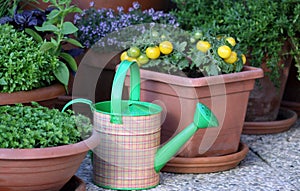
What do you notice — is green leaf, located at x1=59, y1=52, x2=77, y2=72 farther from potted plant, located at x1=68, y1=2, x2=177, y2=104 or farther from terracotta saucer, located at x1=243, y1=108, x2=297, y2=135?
terracotta saucer, located at x1=243, y1=108, x2=297, y2=135

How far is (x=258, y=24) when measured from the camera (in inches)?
128

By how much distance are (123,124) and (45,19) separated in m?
0.79

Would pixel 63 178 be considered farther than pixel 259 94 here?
No

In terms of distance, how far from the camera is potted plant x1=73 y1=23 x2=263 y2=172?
2715 mm

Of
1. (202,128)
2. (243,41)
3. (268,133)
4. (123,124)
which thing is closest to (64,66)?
(123,124)

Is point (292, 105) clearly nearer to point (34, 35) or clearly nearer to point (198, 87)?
point (198, 87)

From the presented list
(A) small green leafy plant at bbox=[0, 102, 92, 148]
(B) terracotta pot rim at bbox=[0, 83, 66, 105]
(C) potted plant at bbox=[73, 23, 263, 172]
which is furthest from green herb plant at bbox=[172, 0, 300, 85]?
(A) small green leafy plant at bbox=[0, 102, 92, 148]

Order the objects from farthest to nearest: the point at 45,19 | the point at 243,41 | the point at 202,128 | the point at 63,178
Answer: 1. the point at 243,41
2. the point at 45,19
3. the point at 202,128
4. the point at 63,178

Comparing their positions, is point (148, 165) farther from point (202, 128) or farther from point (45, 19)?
point (45, 19)

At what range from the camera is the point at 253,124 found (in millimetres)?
3459

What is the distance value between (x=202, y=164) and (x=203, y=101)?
28 centimetres

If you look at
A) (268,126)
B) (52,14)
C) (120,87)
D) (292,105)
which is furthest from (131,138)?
(292,105)

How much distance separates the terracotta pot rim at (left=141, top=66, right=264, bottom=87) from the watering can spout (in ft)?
0.34

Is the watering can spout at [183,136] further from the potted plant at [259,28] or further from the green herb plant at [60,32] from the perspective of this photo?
the potted plant at [259,28]
